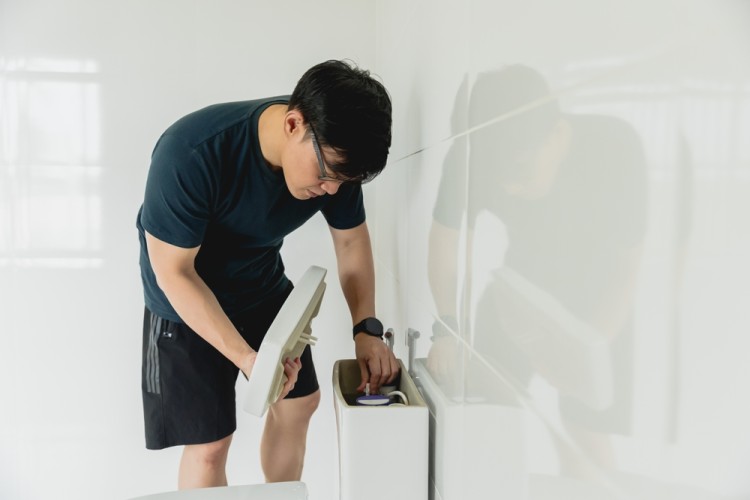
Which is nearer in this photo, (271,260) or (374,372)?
(374,372)

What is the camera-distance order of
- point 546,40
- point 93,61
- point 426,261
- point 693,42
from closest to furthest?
point 693,42 < point 546,40 < point 426,261 < point 93,61

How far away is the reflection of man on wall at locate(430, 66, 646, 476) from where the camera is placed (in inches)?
15.5

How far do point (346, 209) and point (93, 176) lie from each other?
851 mm

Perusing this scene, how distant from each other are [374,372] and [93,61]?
1229mm

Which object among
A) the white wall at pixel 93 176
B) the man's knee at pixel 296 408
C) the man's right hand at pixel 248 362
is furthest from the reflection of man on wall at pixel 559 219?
the white wall at pixel 93 176

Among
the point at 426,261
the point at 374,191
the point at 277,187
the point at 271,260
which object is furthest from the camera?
the point at 374,191

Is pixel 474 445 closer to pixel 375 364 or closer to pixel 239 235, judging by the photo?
pixel 375 364

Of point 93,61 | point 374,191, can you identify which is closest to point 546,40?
point 374,191

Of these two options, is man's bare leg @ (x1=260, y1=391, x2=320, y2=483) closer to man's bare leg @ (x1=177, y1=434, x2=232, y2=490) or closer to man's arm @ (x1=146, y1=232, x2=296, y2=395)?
man's bare leg @ (x1=177, y1=434, x2=232, y2=490)

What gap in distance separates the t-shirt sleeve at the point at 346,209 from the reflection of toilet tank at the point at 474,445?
451mm

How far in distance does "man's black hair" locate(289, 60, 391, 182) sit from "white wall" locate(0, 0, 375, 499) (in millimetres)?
855

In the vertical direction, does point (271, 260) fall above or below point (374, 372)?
above

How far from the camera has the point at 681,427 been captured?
0.34 meters

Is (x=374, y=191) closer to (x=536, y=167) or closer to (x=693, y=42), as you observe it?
(x=536, y=167)
